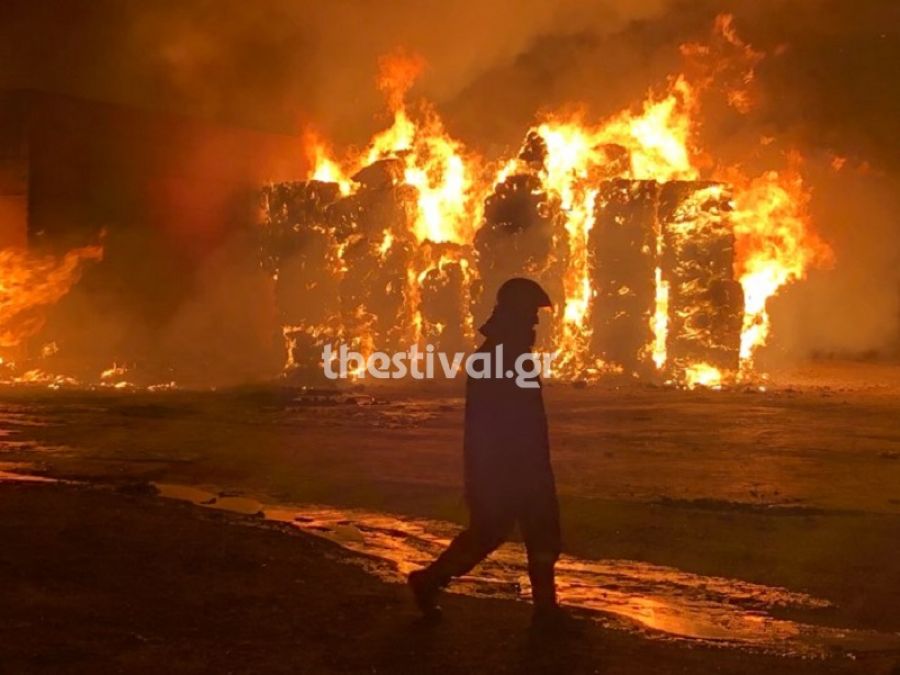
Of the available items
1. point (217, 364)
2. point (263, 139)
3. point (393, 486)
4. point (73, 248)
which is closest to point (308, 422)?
point (393, 486)

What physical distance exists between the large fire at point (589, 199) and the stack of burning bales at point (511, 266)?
0.04 meters

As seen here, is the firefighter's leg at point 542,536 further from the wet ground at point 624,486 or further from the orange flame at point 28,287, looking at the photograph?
the orange flame at point 28,287

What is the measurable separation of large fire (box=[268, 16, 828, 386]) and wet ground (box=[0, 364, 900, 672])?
291 centimetres

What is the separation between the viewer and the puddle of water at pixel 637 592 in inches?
199

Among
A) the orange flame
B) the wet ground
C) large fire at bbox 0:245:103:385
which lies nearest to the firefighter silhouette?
the wet ground

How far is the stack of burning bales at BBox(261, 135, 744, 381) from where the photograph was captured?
755 inches

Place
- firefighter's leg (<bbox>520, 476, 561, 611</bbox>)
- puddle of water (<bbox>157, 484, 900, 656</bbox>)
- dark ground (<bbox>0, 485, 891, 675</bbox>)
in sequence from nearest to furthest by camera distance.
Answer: dark ground (<bbox>0, 485, 891, 675</bbox>) → puddle of water (<bbox>157, 484, 900, 656</bbox>) → firefighter's leg (<bbox>520, 476, 561, 611</bbox>)

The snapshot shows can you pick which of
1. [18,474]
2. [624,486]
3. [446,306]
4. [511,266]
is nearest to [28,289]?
[446,306]

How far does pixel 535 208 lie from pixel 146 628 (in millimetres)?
15275

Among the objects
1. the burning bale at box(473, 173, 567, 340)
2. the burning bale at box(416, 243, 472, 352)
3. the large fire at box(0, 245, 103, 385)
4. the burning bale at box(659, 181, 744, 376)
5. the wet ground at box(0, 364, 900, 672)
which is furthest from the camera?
the large fire at box(0, 245, 103, 385)

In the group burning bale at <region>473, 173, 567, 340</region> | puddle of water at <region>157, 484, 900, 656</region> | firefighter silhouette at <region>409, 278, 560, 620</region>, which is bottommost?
puddle of water at <region>157, 484, 900, 656</region>

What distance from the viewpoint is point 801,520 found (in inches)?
306

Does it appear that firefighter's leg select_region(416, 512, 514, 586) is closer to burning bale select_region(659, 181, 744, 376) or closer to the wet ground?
the wet ground

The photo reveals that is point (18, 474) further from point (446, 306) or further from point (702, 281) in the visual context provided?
point (702, 281)
